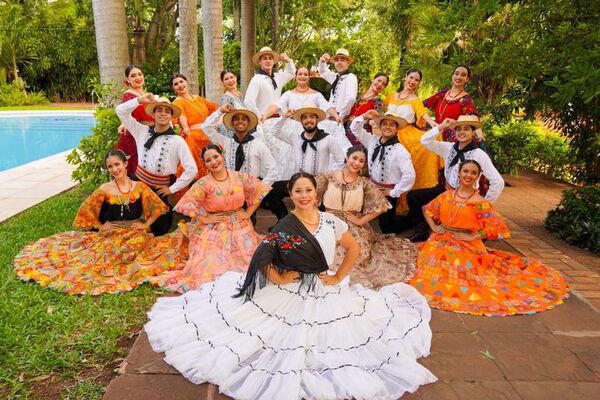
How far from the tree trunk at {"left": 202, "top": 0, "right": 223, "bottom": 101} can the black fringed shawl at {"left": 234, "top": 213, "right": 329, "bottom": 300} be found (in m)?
7.28

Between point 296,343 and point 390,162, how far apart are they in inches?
124

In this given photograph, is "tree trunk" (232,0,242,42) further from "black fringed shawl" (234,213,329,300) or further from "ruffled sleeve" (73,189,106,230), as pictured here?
"black fringed shawl" (234,213,329,300)

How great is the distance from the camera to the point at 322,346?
3.21 metres

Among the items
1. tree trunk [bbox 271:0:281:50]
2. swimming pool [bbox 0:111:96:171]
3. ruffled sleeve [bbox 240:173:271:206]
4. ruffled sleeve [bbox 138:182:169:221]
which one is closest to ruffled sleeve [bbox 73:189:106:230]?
ruffled sleeve [bbox 138:182:169:221]

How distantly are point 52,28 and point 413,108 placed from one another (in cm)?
2411

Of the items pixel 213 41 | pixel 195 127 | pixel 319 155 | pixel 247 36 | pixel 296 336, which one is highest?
pixel 247 36

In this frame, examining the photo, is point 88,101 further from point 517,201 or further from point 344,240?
point 344,240

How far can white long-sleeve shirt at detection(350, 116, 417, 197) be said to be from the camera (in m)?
5.62

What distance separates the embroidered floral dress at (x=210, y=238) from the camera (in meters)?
4.61

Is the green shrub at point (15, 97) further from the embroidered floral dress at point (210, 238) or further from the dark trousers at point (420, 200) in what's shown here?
the dark trousers at point (420, 200)

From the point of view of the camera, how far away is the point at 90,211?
196 inches

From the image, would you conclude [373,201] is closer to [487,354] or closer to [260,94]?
[487,354]

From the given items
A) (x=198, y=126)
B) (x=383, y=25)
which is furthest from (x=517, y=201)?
(x=383, y=25)

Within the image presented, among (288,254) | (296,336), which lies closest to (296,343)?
(296,336)
